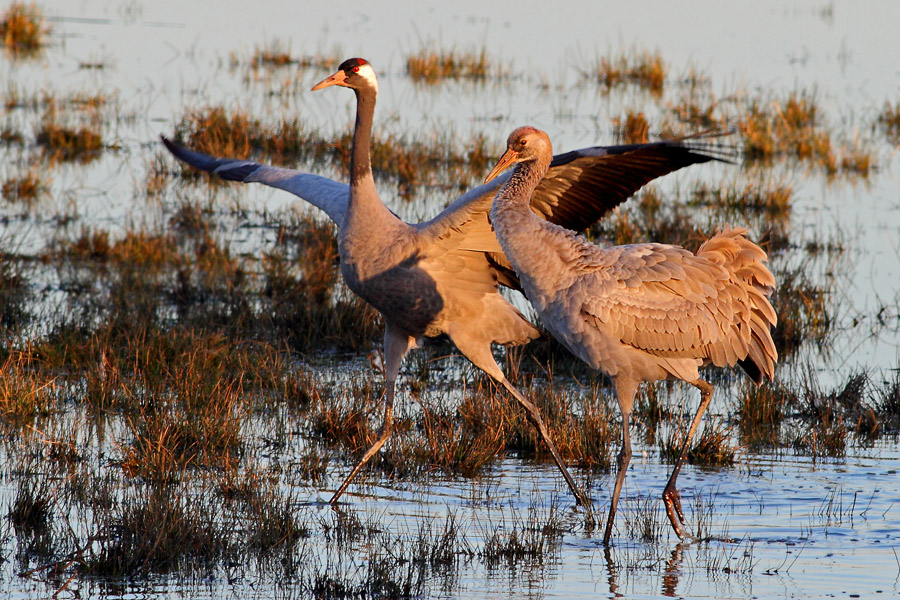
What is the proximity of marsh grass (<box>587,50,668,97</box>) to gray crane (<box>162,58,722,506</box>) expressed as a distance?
33.2 ft

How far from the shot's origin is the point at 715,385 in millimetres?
8070

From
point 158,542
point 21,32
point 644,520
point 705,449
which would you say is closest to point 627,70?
point 21,32

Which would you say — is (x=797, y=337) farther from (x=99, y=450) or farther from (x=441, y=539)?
(x=99, y=450)

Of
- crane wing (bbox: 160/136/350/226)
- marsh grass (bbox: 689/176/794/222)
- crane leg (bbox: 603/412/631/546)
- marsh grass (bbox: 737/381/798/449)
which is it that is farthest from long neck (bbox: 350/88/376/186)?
marsh grass (bbox: 689/176/794/222)

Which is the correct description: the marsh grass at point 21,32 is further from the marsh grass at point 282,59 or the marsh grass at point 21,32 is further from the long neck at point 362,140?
the long neck at point 362,140

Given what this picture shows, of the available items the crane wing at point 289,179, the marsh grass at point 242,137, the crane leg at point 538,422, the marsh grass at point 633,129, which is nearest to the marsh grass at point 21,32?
the marsh grass at point 242,137

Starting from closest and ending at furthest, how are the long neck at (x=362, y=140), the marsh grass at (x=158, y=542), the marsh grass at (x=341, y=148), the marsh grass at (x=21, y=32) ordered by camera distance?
the marsh grass at (x=158, y=542) → the long neck at (x=362, y=140) → the marsh grass at (x=341, y=148) → the marsh grass at (x=21, y=32)

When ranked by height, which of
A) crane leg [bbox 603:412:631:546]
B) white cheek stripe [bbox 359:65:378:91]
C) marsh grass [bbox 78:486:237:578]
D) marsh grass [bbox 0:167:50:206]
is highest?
white cheek stripe [bbox 359:65:378:91]

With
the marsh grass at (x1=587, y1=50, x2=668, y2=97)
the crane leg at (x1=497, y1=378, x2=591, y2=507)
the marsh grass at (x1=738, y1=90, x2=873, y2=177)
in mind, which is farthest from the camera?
the marsh grass at (x1=587, y1=50, x2=668, y2=97)

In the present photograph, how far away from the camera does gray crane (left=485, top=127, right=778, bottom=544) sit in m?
5.92

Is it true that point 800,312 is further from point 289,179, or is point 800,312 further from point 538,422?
point 289,179

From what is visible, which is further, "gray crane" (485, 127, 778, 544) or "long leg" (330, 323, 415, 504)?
"long leg" (330, 323, 415, 504)

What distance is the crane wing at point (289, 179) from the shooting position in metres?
7.35

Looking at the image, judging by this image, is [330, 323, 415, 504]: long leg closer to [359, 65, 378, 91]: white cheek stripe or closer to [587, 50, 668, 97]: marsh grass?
[359, 65, 378, 91]: white cheek stripe
